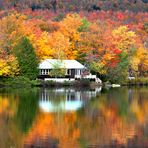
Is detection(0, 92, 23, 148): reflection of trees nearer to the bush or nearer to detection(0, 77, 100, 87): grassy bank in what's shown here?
detection(0, 77, 100, 87): grassy bank

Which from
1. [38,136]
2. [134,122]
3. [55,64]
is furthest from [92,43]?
[38,136]

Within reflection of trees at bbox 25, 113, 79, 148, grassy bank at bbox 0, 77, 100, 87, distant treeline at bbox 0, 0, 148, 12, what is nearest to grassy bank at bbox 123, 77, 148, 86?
grassy bank at bbox 0, 77, 100, 87

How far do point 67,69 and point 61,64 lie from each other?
150 cm

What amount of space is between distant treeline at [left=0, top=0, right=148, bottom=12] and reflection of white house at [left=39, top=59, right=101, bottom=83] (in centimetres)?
7249

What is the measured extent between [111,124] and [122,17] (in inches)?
4055

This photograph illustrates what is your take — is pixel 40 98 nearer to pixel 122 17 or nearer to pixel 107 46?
pixel 107 46

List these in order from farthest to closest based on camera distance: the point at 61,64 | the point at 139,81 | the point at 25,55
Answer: the point at 139,81
the point at 61,64
the point at 25,55

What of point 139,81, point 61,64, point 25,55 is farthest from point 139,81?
point 25,55

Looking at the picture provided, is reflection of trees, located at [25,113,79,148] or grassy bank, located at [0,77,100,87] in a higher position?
grassy bank, located at [0,77,100,87]

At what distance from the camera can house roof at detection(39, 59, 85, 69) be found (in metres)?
59.6

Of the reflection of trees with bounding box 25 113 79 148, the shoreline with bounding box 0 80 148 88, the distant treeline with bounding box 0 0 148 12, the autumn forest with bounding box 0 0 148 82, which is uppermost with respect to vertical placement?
the distant treeline with bounding box 0 0 148 12

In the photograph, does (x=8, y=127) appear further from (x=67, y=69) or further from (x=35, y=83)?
(x=67, y=69)

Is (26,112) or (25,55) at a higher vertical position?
(25,55)

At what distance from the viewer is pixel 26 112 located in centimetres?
3023
